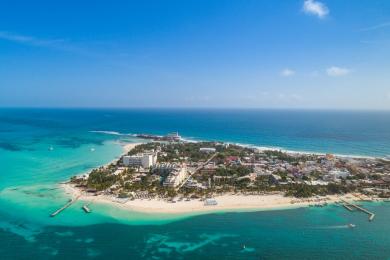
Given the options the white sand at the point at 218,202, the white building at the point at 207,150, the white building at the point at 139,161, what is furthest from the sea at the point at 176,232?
the white building at the point at 207,150

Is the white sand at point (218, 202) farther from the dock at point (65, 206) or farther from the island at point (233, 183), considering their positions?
the dock at point (65, 206)

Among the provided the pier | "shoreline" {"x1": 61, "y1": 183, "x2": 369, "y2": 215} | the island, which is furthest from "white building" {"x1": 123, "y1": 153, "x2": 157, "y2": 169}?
the pier

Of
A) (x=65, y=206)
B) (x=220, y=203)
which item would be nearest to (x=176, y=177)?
(x=220, y=203)

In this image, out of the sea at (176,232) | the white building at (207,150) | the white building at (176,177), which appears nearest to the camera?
the sea at (176,232)

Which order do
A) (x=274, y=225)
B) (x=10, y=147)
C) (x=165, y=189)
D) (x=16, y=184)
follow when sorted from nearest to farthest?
(x=274, y=225), (x=165, y=189), (x=16, y=184), (x=10, y=147)

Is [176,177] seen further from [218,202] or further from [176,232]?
[176,232]

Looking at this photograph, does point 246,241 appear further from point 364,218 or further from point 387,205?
point 387,205

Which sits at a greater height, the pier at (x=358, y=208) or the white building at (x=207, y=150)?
the white building at (x=207, y=150)

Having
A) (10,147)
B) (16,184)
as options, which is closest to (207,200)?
(16,184)
